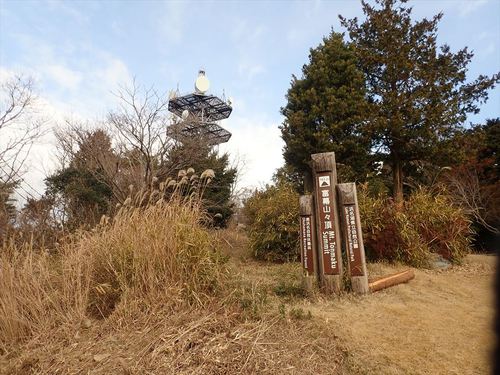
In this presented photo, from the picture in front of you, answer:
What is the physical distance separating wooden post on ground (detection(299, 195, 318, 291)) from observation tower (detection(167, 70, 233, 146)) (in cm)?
A: 721

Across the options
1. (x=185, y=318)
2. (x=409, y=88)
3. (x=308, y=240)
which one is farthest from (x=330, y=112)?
(x=185, y=318)

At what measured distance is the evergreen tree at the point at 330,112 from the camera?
11023 mm

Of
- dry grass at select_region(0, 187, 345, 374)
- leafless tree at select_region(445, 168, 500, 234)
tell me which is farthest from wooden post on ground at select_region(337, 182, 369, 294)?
leafless tree at select_region(445, 168, 500, 234)

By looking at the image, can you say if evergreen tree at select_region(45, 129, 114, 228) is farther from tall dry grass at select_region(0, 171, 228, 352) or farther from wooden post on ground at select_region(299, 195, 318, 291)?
wooden post on ground at select_region(299, 195, 318, 291)

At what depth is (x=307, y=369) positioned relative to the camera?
115 inches

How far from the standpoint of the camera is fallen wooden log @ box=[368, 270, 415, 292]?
4813mm

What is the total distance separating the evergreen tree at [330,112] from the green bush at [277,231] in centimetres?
349

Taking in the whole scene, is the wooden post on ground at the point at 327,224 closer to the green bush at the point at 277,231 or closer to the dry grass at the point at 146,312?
the dry grass at the point at 146,312

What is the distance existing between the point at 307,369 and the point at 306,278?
1729mm

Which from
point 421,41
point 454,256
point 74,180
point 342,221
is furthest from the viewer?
point 74,180

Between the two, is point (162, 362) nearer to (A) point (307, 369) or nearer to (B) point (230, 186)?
(A) point (307, 369)

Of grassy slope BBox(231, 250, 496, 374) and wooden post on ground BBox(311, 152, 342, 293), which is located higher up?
wooden post on ground BBox(311, 152, 342, 293)

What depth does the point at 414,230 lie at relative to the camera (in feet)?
23.7

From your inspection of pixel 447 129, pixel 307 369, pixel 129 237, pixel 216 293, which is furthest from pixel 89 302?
pixel 447 129
